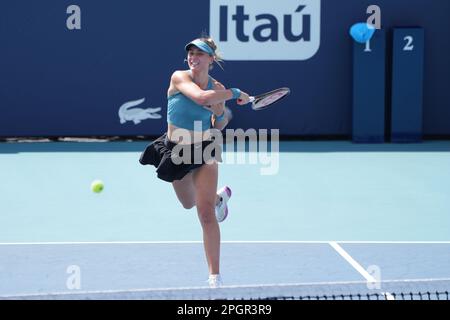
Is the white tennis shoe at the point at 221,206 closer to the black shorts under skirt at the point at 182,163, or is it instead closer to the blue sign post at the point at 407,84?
the black shorts under skirt at the point at 182,163

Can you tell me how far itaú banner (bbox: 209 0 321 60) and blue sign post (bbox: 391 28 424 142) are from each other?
119 cm

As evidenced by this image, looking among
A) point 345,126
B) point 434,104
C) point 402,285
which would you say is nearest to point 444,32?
point 434,104

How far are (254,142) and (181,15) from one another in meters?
2.05

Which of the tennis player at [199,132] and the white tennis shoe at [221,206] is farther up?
the tennis player at [199,132]

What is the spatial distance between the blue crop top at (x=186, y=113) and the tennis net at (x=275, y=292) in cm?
171

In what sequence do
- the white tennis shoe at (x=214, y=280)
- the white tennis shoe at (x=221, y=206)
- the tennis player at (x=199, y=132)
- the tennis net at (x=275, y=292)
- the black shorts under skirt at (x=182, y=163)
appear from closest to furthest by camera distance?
the tennis net at (x=275, y=292) → the white tennis shoe at (x=214, y=280) → the tennis player at (x=199, y=132) → the black shorts under skirt at (x=182, y=163) → the white tennis shoe at (x=221, y=206)

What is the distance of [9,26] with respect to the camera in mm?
12617

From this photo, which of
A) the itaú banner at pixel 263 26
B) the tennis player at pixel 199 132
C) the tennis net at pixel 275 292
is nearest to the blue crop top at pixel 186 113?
the tennis player at pixel 199 132

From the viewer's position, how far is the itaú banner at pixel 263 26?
12.5 m

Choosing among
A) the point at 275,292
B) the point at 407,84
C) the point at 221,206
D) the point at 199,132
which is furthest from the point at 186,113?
the point at 407,84

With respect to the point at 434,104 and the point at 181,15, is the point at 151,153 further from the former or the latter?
the point at 434,104

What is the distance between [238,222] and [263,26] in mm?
5389

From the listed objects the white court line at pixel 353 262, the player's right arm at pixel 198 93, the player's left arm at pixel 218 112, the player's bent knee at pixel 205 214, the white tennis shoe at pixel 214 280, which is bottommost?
the white court line at pixel 353 262

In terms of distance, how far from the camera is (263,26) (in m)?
12.5
